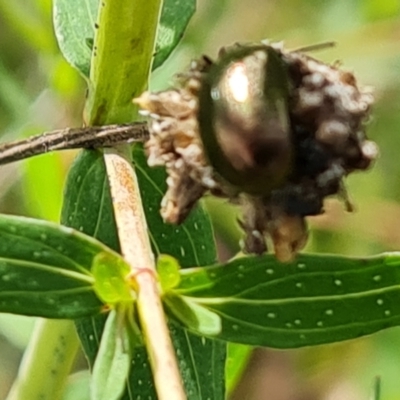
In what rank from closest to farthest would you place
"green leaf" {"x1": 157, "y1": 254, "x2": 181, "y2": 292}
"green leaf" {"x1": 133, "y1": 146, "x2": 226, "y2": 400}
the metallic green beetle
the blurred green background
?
the metallic green beetle
"green leaf" {"x1": 157, "y1": 254, "x2": 181, "y2": 292}
"green leaf" {"x1": 133, "y1": 146, "x2": 226, "y2": 400}
the blurred green background

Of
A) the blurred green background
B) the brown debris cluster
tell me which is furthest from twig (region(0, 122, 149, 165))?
the blurred green background

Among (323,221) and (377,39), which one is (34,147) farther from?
(377,39)

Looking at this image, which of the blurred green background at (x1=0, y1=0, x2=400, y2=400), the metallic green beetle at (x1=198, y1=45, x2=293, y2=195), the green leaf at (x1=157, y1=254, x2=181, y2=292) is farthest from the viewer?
the blurred green background at (x1=0, y1=0, x2=400, y2=400)

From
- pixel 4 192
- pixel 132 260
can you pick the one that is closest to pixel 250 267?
pixel 132 260

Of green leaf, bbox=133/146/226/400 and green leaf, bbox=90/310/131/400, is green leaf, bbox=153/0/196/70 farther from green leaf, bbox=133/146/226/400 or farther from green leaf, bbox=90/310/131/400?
green leaf, bbox=90/310/131/400

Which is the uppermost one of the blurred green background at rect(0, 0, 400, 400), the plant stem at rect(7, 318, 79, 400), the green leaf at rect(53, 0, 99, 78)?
the blurred green background at rect(0, 0, 400, 400)

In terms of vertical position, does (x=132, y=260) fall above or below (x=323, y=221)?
below

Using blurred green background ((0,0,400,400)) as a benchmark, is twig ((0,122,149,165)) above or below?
below

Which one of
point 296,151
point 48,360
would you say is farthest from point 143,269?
point 48,360

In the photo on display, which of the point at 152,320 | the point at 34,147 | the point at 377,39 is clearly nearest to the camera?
the point at 152,320
